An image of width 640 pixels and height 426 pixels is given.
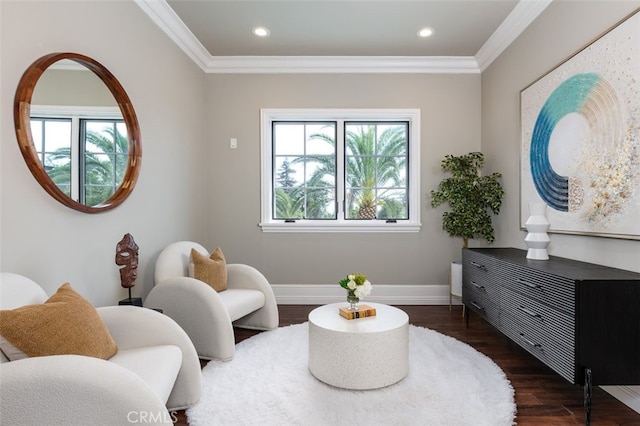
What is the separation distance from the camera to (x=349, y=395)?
1.96 metres

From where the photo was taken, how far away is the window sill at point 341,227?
13.0ft

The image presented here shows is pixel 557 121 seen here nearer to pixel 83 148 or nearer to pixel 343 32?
pixel 343 32

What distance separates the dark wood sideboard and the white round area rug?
14.4 inches

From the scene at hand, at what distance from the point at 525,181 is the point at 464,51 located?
1.64 meters

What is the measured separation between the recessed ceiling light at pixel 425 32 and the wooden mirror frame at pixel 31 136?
2.61 metres

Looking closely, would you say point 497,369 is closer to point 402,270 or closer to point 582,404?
point 582,404

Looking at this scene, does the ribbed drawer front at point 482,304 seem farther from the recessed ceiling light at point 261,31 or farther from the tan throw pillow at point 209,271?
the recessed ceiling light at point 261,31

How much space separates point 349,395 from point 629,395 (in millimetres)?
1552

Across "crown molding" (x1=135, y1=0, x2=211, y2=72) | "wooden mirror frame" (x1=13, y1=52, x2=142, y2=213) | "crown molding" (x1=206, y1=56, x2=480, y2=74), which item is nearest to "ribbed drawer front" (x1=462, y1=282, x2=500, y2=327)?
"crown molding" (x1=206, y1=56, x2=480, y2=74)

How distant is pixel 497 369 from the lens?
2312 mm

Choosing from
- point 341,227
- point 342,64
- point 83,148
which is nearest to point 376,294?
point 341,227

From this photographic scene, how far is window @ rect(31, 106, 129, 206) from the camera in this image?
1883mm

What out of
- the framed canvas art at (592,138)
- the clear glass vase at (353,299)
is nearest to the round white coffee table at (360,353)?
the clear glass vase at (353,299)

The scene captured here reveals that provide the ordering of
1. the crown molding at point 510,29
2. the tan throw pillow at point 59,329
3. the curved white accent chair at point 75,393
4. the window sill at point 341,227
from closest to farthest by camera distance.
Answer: the curved white accent chair at point 75,393 → the tan throw pillow at point 59,329 → the crown molding at point 510,29 → the window sill at point 341,227
